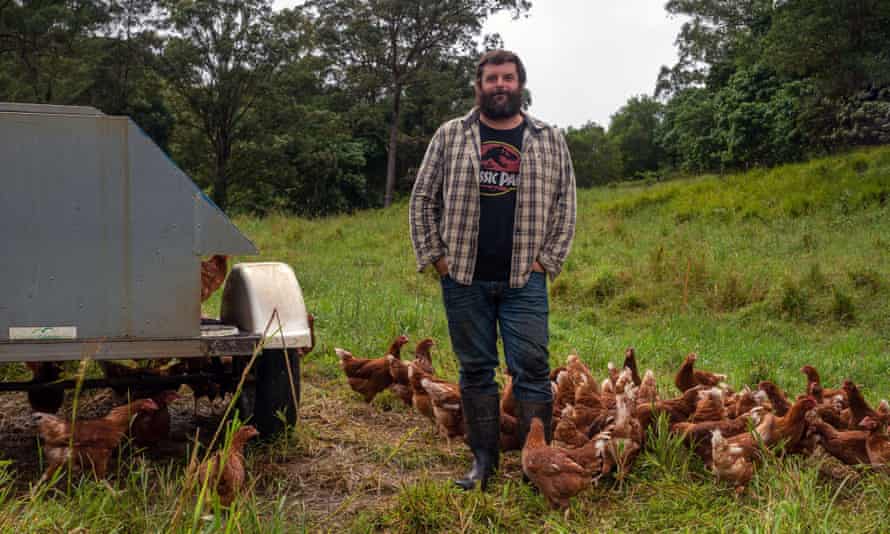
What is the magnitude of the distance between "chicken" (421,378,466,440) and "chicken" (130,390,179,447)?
155cm

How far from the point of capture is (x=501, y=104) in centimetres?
416

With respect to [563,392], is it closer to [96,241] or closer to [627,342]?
[96,241]

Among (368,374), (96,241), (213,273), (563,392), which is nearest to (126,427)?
(96,241)

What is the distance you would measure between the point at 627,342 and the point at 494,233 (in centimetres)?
505

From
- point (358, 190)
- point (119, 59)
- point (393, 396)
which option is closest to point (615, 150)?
point (358, 190)

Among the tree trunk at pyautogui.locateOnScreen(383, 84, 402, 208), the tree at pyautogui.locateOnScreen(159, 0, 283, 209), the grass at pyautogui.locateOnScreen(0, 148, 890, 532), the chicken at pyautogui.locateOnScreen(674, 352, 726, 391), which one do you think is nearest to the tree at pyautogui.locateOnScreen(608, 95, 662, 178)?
the tree trunk at pyautogui.locateOnScreen(383, 84, 402, 208)

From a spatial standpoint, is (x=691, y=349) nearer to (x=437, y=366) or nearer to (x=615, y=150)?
(x=437, y=366)

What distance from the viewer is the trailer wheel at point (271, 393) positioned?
462 cm

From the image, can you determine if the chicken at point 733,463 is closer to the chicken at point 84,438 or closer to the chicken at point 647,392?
the chicken at point 647,392

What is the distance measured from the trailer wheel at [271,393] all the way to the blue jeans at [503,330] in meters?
1.04

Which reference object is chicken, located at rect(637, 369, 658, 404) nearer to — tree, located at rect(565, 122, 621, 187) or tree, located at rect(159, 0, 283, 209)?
tree, located at rect(159, 0, 283, 209)

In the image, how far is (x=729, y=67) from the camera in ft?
106

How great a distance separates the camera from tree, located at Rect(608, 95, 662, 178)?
64688mm

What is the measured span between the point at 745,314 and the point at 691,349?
1873 mm
